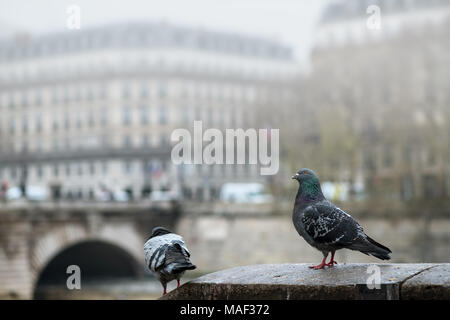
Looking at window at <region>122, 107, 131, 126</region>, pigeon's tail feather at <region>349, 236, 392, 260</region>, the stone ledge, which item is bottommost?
the stone ledge

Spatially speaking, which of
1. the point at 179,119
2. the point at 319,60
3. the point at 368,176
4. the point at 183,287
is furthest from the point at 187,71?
the point at 183,287

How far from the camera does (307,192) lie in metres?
9.45

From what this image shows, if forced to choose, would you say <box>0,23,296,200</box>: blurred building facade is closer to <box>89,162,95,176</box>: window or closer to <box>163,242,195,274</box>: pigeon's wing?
<box>89,162,95,176</box>: window

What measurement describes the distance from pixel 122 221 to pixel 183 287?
41306mm

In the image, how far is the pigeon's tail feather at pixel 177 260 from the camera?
367 inches

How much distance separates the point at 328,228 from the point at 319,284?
0.59 metres

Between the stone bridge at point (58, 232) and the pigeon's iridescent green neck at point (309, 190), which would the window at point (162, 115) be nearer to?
the stone bridge at point (58, 232)

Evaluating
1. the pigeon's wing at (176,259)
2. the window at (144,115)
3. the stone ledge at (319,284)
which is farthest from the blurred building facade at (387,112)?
the pigeon's wing at (176,259)

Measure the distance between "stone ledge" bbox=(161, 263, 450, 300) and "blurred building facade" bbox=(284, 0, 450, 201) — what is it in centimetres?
4311

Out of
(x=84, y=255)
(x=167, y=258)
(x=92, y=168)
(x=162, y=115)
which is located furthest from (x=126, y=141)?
(x=167, y=258)

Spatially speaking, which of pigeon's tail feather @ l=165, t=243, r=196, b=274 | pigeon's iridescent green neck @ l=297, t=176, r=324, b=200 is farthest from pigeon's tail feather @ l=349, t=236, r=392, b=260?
pigeon's tail feather @ l=165, t=243, r=196, b=274

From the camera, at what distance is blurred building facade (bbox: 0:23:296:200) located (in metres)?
86.2

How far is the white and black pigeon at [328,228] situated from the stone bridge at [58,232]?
3612 centimetres
